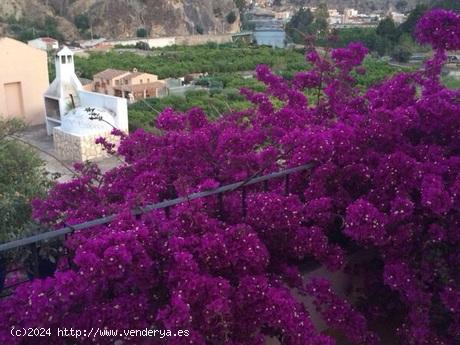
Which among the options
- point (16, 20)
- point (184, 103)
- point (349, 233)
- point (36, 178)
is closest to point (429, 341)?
point (349, 233)

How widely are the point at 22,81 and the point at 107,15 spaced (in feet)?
118

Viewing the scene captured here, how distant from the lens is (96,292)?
1.78m

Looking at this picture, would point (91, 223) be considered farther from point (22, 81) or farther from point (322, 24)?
point (22, 81)

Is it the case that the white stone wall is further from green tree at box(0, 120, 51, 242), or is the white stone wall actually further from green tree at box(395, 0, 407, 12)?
green tree at box(395, 0, 407, 12)

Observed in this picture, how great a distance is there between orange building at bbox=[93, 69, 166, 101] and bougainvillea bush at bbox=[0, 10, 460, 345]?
23.0 m

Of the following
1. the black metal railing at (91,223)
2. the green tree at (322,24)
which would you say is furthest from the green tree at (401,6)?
the black metal railing at (91,223)

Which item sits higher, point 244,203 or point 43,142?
point 244,203

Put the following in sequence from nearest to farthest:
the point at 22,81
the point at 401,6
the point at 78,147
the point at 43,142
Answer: the point at 78,147 < the point at 43,142 < the point at 22,81 < the point at 401,6

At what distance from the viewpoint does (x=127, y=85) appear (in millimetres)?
25719

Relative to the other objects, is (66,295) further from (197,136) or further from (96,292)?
(197,136)

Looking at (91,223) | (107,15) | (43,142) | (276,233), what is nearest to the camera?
(91,223)

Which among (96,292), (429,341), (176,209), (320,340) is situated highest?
(176,209)

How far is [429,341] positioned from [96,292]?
1338 millimetres

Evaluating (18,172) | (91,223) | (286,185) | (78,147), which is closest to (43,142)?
(78,147)
